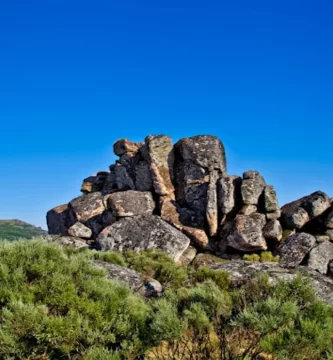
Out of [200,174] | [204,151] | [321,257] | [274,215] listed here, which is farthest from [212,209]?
[321,257]

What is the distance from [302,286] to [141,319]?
3.34 m

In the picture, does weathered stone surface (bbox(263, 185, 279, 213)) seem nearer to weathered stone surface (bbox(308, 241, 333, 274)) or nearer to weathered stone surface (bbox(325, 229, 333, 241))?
weathered stone surface (bbox(325, 229, 333, 241))

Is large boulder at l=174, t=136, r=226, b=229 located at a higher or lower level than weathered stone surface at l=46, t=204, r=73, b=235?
higher

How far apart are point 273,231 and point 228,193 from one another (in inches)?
200

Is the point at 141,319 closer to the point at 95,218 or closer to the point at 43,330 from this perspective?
the point at 43,330

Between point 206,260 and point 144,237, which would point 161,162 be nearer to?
point 144,237

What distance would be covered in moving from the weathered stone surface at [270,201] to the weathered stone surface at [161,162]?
848cm

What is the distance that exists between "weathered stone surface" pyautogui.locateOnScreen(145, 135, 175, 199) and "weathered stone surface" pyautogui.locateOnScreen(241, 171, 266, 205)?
6900 mm

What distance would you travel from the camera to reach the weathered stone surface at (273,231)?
1237 inches

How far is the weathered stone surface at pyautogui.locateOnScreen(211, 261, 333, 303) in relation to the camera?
34.9ft

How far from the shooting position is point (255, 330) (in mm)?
7223

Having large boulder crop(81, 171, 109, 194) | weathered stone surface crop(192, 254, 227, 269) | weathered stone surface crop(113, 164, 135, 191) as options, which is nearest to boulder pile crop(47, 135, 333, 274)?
weathered stone surface crop(113, 164, 135, 191)

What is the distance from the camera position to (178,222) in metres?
34.7

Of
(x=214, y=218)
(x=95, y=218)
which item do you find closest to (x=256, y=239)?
(x=214, y=218)
